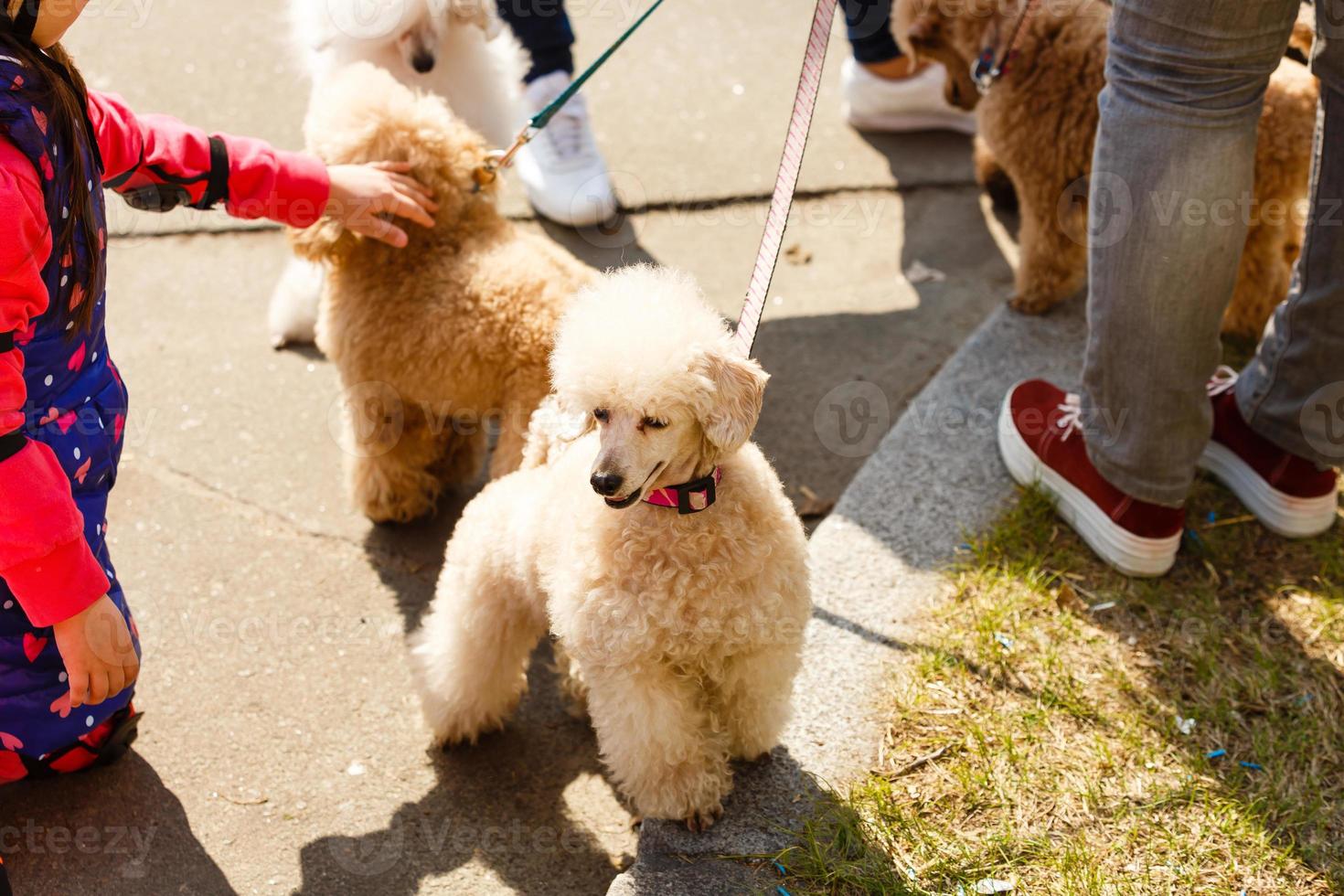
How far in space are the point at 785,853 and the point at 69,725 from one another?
1.40m

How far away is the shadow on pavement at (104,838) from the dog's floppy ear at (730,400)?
132 cm

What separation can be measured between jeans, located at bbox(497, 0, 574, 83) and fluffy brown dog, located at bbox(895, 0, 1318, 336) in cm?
118

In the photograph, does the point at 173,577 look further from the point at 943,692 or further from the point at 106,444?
the point at 943,692

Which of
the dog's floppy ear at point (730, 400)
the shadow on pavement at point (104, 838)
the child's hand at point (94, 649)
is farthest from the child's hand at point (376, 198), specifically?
the shadow on pavement at point (104, 838)

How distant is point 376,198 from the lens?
244 centimetres

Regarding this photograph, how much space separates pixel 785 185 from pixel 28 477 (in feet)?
4.34

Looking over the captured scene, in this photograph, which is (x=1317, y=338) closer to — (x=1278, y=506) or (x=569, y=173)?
(x=1278, y=506)

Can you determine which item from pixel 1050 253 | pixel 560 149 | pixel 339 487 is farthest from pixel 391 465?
pixel 1050 253

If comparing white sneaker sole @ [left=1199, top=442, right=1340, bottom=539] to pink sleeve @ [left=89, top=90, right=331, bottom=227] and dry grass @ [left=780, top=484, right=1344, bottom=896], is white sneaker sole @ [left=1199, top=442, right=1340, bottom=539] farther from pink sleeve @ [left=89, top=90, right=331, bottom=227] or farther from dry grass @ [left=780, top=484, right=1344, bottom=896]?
pink sleeve @ [left=89, top=90, right=331, bottom=227]

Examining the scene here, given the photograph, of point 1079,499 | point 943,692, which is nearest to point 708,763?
point 943,692

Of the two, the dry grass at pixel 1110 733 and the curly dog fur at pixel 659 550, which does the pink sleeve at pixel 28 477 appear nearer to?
the curly dog fur at pixel 659 550

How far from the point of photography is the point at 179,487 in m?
2.98

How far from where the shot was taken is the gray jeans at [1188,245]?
6.62ft

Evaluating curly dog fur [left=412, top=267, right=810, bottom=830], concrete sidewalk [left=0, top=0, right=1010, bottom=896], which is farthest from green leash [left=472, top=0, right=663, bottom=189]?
concrete sidewalk [left=0, top=0, right=1010, bottom=896]
